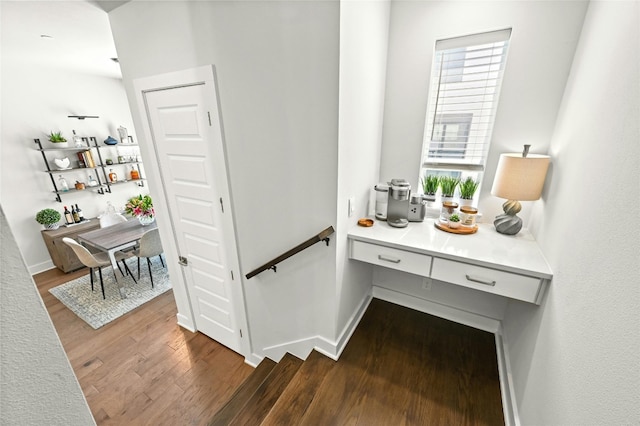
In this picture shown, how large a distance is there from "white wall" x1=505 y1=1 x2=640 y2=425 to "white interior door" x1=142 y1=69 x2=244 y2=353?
185 centimetres

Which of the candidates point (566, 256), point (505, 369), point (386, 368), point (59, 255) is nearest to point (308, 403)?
point (386, 368)

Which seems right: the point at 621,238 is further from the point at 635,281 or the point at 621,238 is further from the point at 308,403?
the point at 308,403

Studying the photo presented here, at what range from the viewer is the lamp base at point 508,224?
1.68 m

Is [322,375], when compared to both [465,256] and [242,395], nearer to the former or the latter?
[242,395]

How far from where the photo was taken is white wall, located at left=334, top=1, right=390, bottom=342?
4.47 feet

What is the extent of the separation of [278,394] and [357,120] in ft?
6.23

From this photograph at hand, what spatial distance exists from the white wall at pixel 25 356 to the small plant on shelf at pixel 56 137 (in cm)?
456

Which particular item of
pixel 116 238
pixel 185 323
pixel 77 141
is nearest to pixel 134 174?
pixel 77 141

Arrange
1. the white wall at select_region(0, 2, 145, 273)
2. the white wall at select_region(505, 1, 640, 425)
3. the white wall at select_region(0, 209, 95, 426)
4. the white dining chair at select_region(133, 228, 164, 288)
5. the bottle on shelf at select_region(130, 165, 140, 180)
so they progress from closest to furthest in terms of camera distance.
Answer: the white wall at select_region(0, 209, 95, 426), the white wall at select_region(505, 1, 640, 425), the white dining chair at select_region(133, 228, 164, 288), the white wall at select_region(0, 2, 145, 273), the bottle on shelf at select_region(130, 165, 140, 180)

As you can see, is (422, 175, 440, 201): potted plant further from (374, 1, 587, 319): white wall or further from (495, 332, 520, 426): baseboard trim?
(495, 332, 520, 426): baseboard trim

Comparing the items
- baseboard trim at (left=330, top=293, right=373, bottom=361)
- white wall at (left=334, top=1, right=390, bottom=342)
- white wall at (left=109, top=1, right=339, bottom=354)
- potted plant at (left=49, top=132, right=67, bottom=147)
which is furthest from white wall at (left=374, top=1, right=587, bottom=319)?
potted plant at (left=49, top=132, right=67, bottom=147)

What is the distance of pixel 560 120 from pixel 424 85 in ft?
2.81

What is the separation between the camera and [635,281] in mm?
669

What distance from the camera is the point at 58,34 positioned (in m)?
2.30
